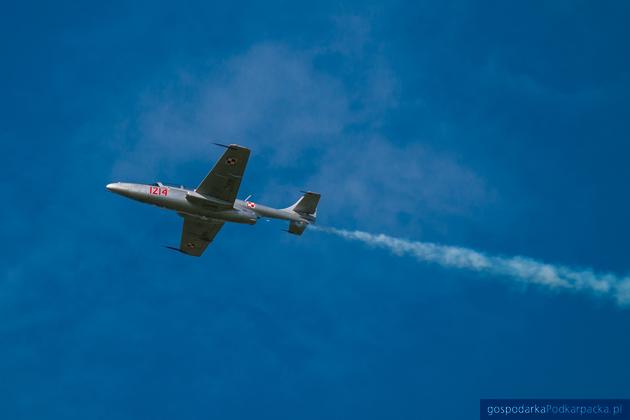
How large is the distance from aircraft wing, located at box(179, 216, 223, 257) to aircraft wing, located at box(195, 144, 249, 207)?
7160 millimetres

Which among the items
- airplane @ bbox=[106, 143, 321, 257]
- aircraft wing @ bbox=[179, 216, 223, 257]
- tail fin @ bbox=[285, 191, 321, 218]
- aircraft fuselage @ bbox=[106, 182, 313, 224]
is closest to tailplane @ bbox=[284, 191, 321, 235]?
tail fin @ bbox=[285, 191, 321, 218]

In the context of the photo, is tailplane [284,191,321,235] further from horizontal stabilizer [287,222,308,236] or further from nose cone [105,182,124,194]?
nose cone [105,182,124,194]

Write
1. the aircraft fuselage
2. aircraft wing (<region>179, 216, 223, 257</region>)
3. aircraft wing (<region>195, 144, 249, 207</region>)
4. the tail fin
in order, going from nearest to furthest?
aircraft wing (<region>195, 144, 249, 207</region>) → the aircraft fuselage → the tail fin → aircraft wing (<region>179, 216, 223, 257</region>)

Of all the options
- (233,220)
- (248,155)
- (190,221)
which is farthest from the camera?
(190,221)

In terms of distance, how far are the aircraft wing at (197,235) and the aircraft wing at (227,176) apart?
716cm

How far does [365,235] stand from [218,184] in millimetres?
16294

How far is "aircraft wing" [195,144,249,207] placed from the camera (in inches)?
2776

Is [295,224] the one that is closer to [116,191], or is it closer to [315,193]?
[315,193]

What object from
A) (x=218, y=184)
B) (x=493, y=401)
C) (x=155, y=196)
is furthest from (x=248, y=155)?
(x=493, y=401)

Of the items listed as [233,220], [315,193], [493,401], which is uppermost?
[315,193]

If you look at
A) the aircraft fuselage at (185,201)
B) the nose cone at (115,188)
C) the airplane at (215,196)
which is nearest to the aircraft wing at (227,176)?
the airplane at (215,196)

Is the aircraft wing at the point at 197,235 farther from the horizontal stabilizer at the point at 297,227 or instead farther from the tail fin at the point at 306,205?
the tail fin at the point at 306,205

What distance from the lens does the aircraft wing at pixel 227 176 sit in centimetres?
7050

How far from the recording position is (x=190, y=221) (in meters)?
80.9
